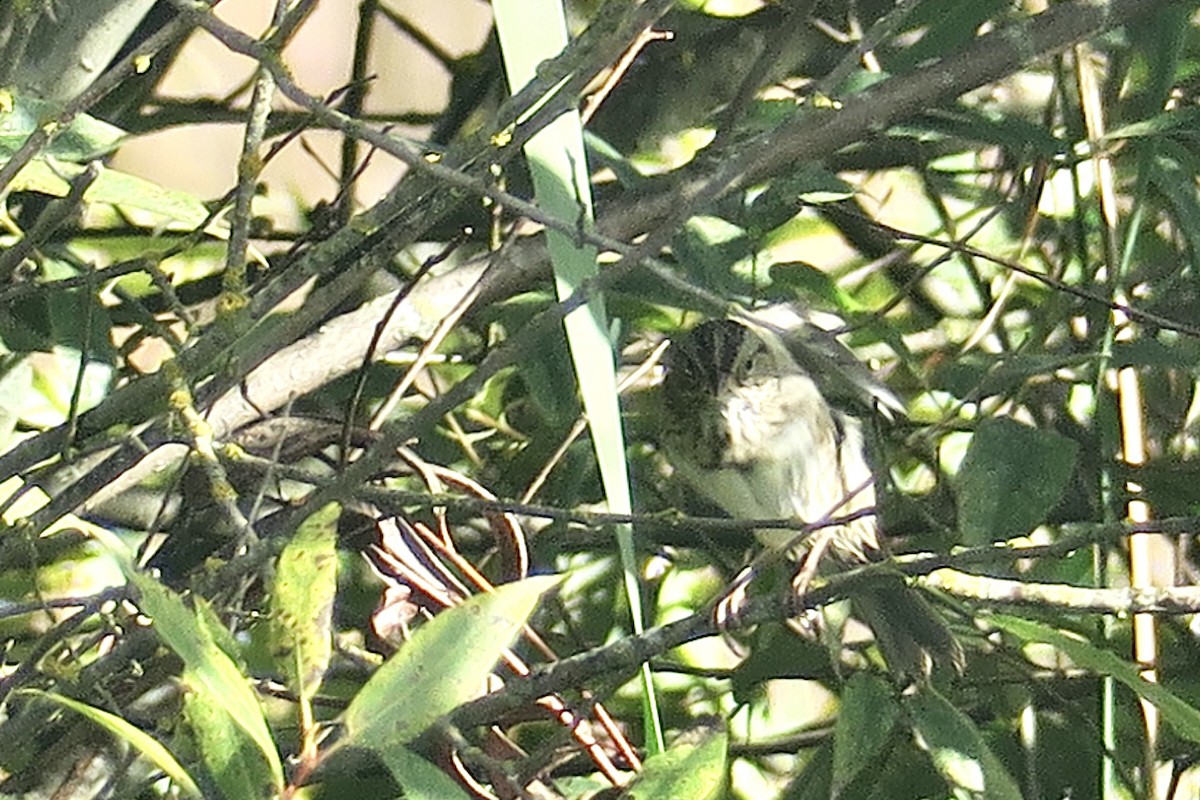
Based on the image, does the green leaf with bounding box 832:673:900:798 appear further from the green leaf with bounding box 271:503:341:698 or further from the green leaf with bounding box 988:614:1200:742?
the green leaf with bounding box 271:503:341:698

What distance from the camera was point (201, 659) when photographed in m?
0.52

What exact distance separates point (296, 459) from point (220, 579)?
32cm

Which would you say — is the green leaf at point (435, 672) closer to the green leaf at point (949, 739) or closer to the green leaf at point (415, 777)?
the green leaf at point (415, 777)

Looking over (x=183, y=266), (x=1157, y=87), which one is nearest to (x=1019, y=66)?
(x=1157, y=87)

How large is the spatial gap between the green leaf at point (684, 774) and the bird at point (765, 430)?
561 mm

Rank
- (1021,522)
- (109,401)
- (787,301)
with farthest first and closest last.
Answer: (787,301) → (1021,522) → (109,401)

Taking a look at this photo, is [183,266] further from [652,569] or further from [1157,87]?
[1157,87]

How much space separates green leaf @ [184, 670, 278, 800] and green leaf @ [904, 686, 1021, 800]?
41cm

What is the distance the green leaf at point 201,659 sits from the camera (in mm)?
517

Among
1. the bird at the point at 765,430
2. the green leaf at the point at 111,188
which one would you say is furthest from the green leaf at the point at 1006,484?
the green leaf at the point at 111,188

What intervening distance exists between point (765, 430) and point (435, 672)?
2.82 feet

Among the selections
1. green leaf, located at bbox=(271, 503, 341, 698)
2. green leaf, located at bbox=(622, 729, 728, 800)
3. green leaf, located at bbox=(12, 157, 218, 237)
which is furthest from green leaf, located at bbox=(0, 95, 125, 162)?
green leaf, located at bbox=(622, 729, 728, 800)

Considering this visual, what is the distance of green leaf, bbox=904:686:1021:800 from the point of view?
0.87 metres

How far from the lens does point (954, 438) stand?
4.32 ft
